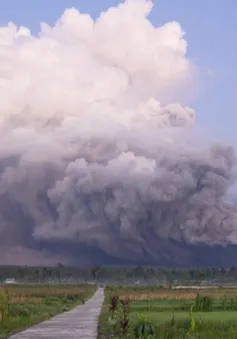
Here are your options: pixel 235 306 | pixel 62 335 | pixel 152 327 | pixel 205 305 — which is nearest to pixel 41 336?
pixel 62 335

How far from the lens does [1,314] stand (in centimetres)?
3975

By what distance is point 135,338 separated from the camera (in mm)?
27406

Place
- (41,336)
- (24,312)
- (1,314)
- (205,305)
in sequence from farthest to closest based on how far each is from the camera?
1. (205,305)
2. (24,312)
3. (1,314)
4. (41,336)

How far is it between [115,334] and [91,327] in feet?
18.1

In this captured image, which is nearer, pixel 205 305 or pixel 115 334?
pixel 115 334

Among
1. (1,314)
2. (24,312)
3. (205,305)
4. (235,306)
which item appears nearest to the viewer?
(1,314)

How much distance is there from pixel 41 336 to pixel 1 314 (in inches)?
440

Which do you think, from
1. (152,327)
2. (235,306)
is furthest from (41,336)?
(235,306)

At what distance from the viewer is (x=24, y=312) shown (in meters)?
47.8

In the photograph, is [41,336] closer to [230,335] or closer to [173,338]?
[173,338]

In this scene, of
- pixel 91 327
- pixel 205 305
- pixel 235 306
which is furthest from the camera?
pixel 235 306

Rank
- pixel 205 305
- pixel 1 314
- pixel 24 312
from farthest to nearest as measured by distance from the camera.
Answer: pixel 205 305, pixel 24 312, pixel 1 314

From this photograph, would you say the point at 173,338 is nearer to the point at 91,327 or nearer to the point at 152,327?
the point at 152,327

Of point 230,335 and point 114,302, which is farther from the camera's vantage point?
point 114,302
